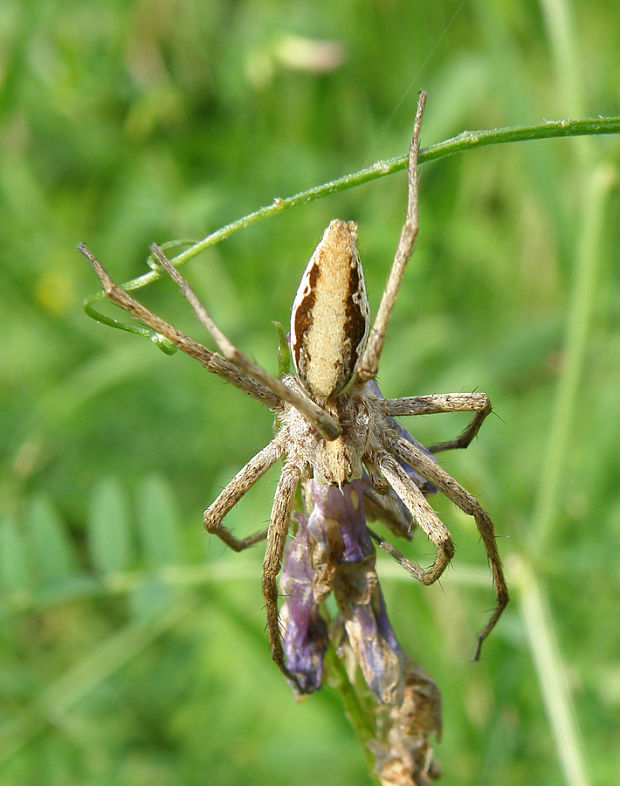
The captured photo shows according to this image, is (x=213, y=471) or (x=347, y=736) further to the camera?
Answer: (x=213, y=471)

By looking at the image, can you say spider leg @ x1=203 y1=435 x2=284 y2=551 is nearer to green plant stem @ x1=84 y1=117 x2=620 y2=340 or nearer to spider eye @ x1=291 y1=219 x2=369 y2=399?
spider eye @ x1=291 y1=219 x2=369 y2=399

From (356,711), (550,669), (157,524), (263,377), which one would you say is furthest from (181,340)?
(550,669)

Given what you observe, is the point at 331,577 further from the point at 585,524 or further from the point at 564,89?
the point at 564,89

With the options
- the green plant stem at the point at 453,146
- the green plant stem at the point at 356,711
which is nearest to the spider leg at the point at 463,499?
the green plant stem at the point at 356,711

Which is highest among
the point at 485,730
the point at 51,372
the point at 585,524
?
the point at 51,372

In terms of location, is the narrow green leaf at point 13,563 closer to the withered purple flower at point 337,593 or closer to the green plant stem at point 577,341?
the withered purple flower at point 337,593

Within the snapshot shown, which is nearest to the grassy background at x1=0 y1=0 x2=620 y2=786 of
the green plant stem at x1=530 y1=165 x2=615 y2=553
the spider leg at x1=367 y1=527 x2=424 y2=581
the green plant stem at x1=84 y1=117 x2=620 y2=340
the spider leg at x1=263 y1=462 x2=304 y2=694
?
the green plant stem at x1=530 y1=165 x2=615 y2=553

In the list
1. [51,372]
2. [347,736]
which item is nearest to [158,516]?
[347,736]
